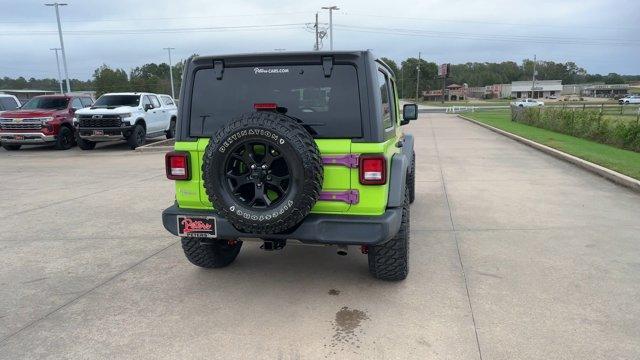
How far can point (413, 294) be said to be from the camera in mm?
4086

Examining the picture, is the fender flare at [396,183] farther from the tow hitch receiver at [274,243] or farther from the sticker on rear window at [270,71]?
the sticker on rear window at [270,71]

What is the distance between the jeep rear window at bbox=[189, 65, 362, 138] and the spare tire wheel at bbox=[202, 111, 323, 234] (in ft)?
0.73

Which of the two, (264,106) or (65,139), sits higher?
(264,106)

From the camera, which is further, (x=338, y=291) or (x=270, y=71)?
(x=338, y=291)

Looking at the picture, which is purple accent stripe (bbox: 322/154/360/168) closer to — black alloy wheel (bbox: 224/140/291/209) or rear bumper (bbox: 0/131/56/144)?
black alloy wheel (bbox: 224/140/291/209)

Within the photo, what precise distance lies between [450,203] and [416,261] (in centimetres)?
281

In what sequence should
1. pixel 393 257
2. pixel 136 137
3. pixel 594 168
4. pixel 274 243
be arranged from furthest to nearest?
pixel 136 137 → pixel 594 168 → pixel 393 257 → pixel 274 243

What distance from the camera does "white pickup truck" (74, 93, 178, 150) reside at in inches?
591

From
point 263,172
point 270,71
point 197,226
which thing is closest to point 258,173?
point 263,172

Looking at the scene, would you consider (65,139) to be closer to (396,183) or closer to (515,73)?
(396,183)

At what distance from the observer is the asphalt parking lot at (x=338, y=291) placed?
3.30 meters

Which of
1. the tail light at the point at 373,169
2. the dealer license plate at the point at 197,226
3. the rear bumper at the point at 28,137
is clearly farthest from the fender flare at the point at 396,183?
the rear bumper at the point at 28,137

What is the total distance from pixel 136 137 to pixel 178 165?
41.9 feet

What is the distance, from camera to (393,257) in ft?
13.5
